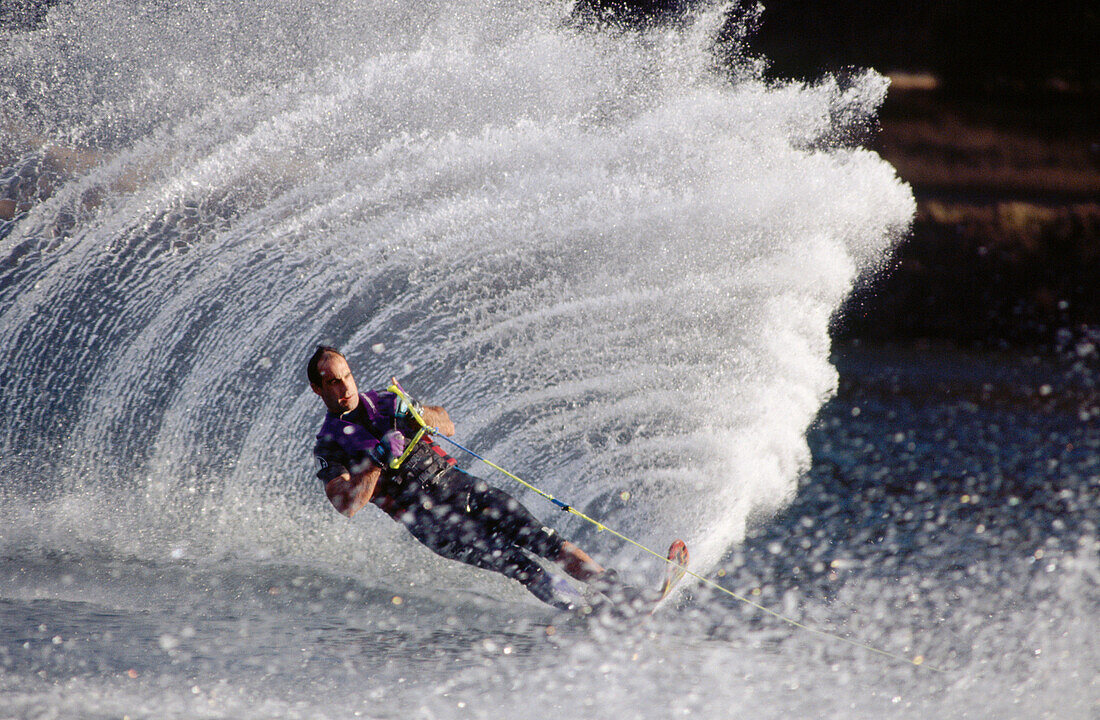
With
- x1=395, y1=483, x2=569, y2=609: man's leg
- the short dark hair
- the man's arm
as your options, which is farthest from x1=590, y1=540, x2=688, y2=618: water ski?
the short dark hair

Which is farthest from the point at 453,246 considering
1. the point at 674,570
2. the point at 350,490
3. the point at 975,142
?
the point at 975,142

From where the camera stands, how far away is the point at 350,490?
255 centimetres

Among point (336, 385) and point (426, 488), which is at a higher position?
point (336, 385)

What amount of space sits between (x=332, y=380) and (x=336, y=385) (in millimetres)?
23

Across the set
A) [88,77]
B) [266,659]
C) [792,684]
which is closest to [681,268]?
[792,684]

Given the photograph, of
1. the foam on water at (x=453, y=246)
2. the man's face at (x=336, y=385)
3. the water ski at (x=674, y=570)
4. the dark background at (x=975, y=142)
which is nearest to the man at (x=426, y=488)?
the man's face at (x=336, y=385)

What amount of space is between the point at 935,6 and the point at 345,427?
13.9m

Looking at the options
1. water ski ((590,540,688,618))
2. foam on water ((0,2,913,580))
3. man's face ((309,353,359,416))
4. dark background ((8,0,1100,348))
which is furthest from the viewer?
dark background ((8,0,1100,348))

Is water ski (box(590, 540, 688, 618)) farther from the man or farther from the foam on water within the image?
the foam on water

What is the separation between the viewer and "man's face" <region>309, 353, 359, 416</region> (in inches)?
104

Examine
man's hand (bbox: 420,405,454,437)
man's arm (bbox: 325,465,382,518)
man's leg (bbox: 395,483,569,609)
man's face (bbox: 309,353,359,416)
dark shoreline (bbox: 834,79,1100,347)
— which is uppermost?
dark shoreline (bbox: 834,79,1100,347)

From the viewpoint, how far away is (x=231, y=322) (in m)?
4.48

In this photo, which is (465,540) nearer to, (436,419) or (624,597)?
(436,419)

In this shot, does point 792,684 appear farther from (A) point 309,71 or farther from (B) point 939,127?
(B) point 939,127
